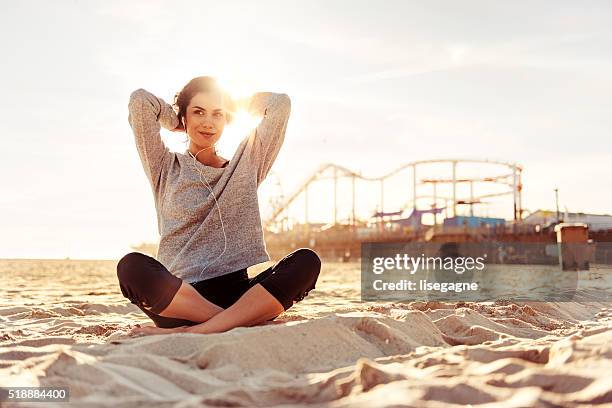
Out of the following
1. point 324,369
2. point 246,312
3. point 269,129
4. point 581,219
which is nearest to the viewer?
point 324,369

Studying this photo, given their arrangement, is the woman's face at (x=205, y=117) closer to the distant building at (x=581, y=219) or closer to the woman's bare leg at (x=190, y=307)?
the woman's bare leg at (x=190, y=307)

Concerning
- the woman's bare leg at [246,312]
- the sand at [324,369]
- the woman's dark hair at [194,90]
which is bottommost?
the sand at [324,369]

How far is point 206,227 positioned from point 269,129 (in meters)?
0.57

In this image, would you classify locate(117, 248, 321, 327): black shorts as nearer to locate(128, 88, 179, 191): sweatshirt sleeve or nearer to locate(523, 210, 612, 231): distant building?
locate(128, 88, 179, 191): sweatshirt sleeve

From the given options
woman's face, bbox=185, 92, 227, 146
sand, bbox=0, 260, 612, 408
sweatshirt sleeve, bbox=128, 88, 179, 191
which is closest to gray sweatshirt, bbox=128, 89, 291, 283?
sweatshirt sleeve, bbox=128, 88, 179, 191

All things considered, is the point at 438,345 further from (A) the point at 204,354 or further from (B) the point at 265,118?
(B) the point at 265,118

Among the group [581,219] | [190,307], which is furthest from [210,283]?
[581,219]

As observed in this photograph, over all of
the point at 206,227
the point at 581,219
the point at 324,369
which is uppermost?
the point at 581,219

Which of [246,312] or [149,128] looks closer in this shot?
[246,312]

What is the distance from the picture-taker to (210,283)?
260 cm

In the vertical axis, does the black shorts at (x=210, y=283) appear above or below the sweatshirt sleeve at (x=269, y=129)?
below

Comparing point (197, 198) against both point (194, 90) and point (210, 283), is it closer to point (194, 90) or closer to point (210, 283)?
point (210, 283)

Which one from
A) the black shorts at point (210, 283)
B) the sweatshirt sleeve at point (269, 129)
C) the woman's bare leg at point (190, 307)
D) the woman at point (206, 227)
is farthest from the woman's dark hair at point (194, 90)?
the woman's bare leg at point (190, 307)

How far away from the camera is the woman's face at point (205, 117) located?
2.74 meters
